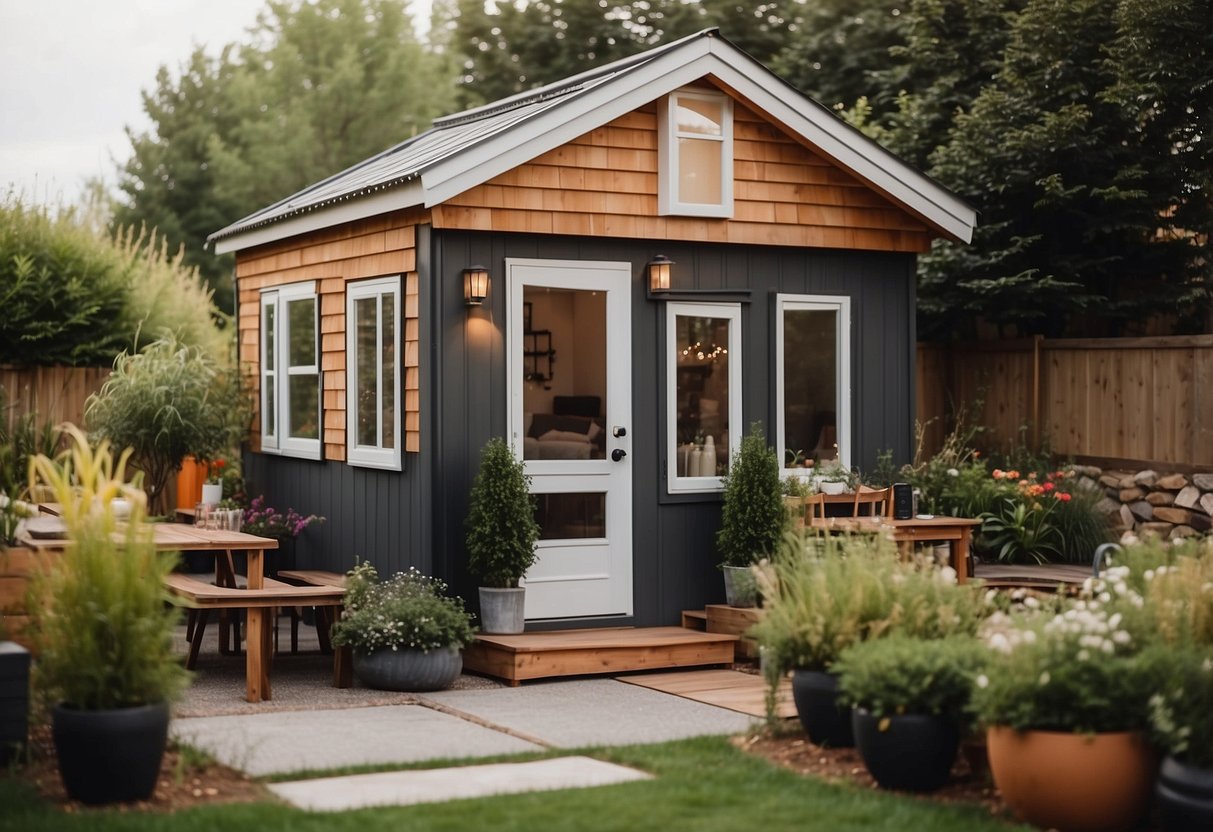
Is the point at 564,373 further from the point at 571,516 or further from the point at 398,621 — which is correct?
the point at 398,621

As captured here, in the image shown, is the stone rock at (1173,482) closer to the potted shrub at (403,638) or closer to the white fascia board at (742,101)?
the white fascia board at (742,101)

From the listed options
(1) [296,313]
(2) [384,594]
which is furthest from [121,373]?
(2) [384,594]

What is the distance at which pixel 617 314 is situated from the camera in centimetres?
1001

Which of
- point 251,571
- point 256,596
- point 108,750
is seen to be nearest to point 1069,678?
point 108,750

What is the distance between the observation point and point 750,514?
973 centimetres

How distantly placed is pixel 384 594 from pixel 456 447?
106 cm

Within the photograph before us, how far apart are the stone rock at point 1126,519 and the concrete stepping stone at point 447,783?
7.91 m

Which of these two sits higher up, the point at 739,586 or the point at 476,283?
the point at 476,283

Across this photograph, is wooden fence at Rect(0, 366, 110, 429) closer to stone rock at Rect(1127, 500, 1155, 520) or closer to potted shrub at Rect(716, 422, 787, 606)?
potted shrub at Rect(716, 422, 787, 606)

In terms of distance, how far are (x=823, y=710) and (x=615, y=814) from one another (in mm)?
1490

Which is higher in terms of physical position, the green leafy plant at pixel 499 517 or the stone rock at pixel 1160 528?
the green leafy plant at pixel 499 517

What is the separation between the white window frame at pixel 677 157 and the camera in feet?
32.8

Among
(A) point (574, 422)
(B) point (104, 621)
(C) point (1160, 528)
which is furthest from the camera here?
(C) point (1160, 528)

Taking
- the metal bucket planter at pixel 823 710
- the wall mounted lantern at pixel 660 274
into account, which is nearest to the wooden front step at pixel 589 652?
the wall mounted lantern at pixel 660 274
